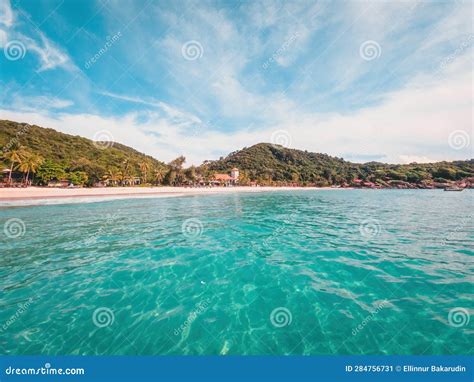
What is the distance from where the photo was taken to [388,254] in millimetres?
9195

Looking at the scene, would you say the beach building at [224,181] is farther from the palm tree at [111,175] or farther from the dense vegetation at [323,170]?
the palm tree at [111,175]

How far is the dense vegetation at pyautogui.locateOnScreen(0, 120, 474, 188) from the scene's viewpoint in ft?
176

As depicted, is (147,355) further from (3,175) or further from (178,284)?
(3,175)

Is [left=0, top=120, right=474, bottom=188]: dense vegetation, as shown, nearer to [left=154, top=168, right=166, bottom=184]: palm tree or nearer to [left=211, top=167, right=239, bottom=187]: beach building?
[left=154, top=168, right=166, bottom=184]: palm tree

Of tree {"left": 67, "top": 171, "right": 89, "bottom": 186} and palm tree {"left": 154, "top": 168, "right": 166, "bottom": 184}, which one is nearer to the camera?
tree {"left": 67, "top": 171, "right": 89, "bottom": 186}

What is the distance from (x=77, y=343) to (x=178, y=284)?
283 cm

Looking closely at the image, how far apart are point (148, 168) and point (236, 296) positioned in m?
81.1

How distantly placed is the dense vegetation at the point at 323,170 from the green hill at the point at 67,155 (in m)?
40.2

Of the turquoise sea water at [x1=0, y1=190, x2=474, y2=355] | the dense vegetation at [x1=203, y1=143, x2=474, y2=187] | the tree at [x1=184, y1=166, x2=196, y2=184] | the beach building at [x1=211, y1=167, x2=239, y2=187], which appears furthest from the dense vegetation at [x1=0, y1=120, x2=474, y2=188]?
the turquoise sea water at [x1=0, y1=190, x2=474, y2=355]

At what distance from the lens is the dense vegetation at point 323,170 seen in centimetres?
10019

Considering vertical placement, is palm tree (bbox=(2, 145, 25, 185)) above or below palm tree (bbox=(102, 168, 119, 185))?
above

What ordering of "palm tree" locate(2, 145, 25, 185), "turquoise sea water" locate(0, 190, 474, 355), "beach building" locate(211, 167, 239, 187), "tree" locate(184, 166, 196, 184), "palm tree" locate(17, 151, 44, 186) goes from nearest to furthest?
"turquoise sea water" locate(0, 190, 474, 355) → "palm tree" locate(2, 145, 25, 185) → "palm tree" locate(17, 151, 44, 186) → "tree" locate(184, 166, 196, 184) → "beach building" locate(211, 167, 239, 187)

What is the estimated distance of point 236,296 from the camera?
6180mm

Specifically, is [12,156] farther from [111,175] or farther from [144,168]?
[144,168]
